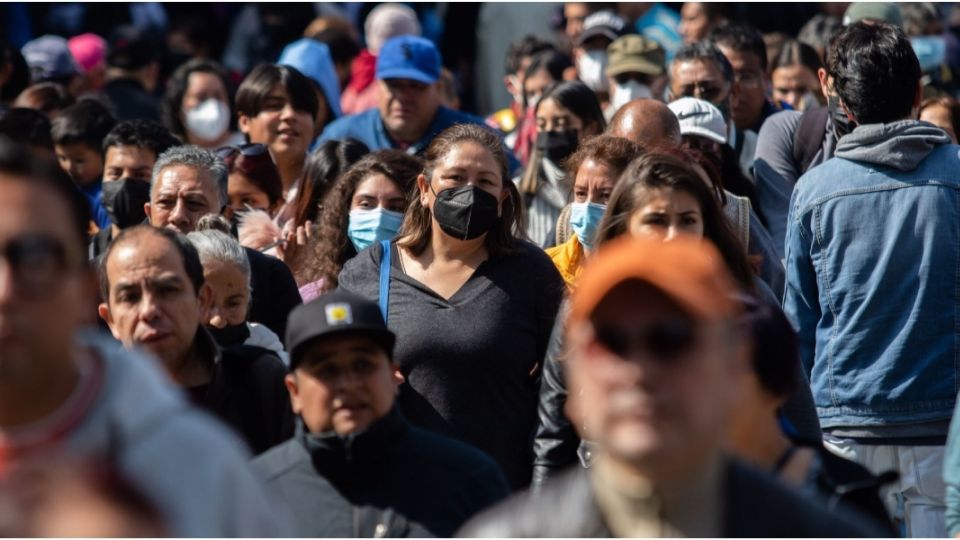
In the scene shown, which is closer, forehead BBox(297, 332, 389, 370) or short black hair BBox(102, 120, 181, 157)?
forehead BBox(297, 332, 389, 370)

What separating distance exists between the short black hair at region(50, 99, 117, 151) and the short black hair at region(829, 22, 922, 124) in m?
4.32

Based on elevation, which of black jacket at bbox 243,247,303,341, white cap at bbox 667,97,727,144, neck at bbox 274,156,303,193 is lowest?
neck at bbox 274,156,303,193

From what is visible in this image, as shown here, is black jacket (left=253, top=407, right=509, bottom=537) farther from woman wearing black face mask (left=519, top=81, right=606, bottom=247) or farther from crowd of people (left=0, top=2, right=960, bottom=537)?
Result: woman wearing black face mask (left=519, top=81, right=606, bottom=247)

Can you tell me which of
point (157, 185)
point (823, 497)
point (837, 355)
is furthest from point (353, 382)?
point (157, 185)

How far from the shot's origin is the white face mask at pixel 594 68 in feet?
36.9

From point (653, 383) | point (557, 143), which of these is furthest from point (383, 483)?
point (557, 143)

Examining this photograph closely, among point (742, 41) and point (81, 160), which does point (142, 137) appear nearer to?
point (81, 160)

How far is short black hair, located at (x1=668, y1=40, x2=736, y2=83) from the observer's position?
8.70m

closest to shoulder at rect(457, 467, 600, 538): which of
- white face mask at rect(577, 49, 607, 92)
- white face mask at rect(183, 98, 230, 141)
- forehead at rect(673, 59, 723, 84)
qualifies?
forehead at rect(673, 59, 723, 84)

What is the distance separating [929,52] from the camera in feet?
36.6

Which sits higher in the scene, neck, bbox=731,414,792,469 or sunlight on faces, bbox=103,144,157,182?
neck, bbox=731,414,792,469

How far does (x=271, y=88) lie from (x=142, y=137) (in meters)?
1.11

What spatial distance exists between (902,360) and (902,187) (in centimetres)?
61

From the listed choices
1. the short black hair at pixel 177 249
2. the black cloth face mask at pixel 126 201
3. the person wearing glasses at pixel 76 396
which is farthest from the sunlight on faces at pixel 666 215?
the black cloth face mask at pixel 126 201
